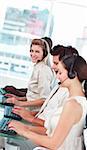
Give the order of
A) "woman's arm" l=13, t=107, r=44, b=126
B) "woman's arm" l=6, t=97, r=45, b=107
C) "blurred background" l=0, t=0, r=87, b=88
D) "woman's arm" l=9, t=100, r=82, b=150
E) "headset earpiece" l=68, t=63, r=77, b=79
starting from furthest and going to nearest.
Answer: "blurred background" l=0, t=0, r=87, b=88
"woman's arm" l=6, t=97, r=45, b=107
"woman's arm" l=13, t=107, r=44, b=126
"headset earpiece" l=68, t=63, r=77, b=79
"woman's arm" l=9, t=100, r=82, b=150

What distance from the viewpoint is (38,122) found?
200cm

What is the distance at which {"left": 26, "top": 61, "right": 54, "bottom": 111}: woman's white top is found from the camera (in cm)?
237

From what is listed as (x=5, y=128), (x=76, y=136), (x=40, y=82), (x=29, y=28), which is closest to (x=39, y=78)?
(x=40, y=82)

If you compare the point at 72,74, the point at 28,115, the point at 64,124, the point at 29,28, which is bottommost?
the point at 28,115

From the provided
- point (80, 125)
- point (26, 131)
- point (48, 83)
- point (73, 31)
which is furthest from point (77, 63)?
point (73, 31)

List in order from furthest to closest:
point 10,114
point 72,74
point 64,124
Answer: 1. point 10,114
2. point 72,74
3. point 64,124

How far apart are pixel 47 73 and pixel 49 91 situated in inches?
5.5

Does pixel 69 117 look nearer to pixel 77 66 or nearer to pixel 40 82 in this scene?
pixel 77 66

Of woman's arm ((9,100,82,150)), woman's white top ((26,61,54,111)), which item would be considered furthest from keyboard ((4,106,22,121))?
woman's arm ((9,100,82,150))

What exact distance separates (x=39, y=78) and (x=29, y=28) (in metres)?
3.30

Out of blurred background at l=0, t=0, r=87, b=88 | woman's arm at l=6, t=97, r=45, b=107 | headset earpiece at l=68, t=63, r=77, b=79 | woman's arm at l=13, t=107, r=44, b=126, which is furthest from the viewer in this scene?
blurred background at l=0, t=0, r=87, b=88

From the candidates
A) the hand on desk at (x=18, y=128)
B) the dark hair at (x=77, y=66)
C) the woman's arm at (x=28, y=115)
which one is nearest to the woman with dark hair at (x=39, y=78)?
the woman's arm at (x=28, y=115)

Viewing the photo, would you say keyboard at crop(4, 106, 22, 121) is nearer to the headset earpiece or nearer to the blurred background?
the headset earpiece

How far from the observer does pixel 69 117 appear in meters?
1.50
